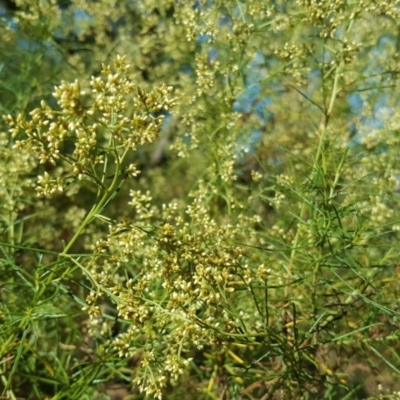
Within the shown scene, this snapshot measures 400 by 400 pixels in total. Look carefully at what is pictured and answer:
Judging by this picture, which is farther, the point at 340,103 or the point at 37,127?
the point at 340,103

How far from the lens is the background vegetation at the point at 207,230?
92 centimetres

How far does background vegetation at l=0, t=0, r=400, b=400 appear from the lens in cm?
92

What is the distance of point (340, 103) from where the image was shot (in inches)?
92.3

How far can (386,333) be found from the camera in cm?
138

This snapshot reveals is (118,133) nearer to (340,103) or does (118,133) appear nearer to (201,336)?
(201,336)

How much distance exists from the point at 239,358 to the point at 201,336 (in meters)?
0.38

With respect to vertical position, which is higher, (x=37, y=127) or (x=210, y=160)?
(x=37, y=127)

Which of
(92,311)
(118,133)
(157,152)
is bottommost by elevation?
(157,152)

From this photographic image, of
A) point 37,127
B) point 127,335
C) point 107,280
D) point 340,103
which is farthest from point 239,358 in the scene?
point 340,103

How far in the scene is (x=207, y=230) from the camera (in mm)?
1109

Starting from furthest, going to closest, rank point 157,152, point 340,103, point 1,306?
1. point 157,152
2. point 340,103
3. point 1,306

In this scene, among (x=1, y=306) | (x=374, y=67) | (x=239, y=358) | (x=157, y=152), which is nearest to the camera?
(x=1, y=306)

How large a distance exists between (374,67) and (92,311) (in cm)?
141

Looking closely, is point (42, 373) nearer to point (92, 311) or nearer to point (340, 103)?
point (92, 311)
